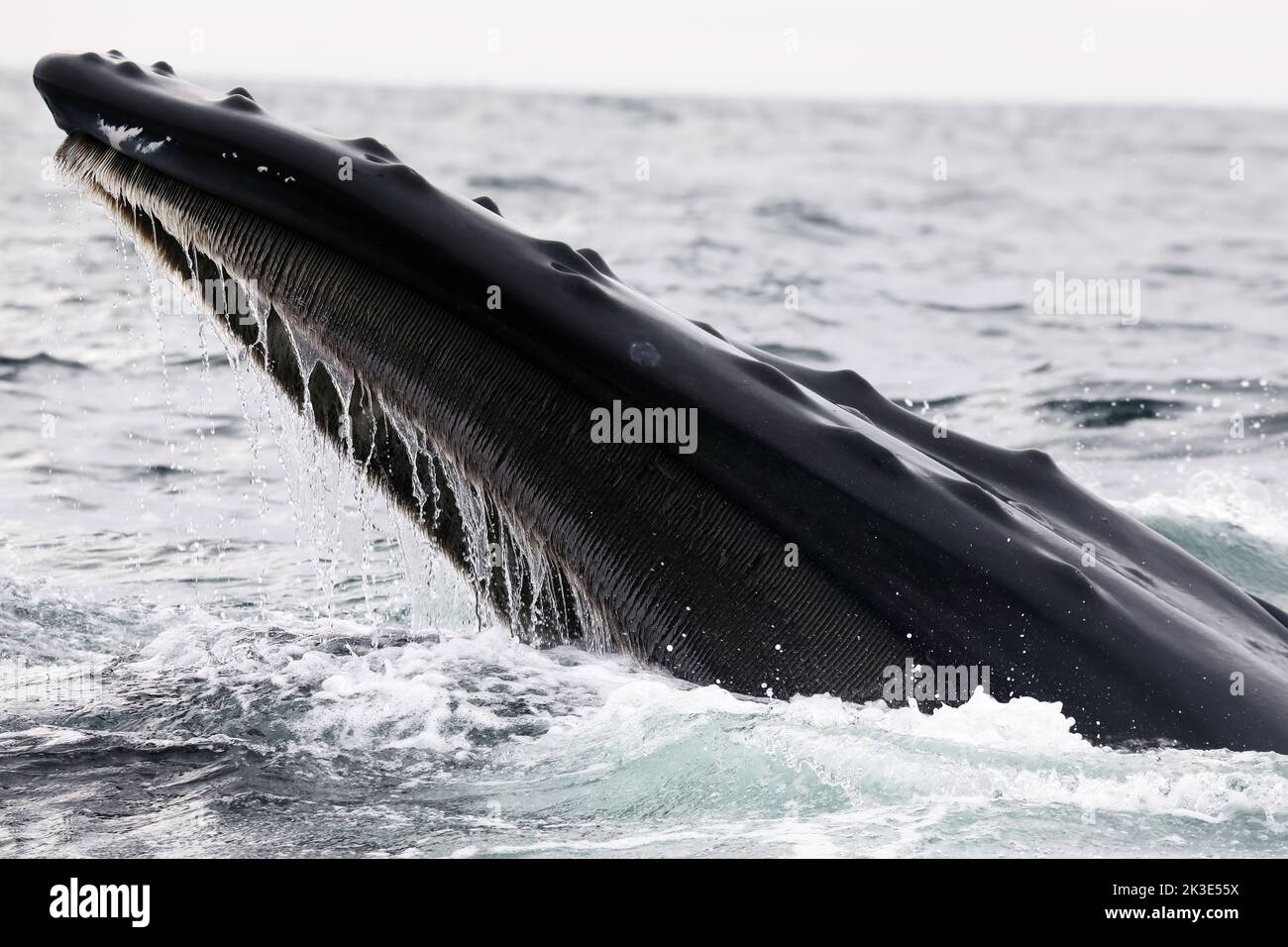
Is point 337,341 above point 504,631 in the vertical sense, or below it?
above

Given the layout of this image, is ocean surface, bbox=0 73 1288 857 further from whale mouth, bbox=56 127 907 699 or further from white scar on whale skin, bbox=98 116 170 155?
white scar on whale skin, bbox=98 116 170 155

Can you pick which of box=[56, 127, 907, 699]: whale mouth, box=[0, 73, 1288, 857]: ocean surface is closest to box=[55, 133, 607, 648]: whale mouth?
box=[56, 127, 907, 699]: whale mouth

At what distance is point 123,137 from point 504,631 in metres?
2.14

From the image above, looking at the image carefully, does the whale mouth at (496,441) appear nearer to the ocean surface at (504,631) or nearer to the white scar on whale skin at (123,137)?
the white scar on whale skin at (123,137)

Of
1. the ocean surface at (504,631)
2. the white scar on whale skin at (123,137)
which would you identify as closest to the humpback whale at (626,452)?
the white scar on whale skin at (123,137)

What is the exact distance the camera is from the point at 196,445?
12328mm

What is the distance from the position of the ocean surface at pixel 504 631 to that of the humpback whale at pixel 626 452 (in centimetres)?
21

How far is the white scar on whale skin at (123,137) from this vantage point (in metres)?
5.03

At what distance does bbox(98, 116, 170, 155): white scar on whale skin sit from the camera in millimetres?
5030

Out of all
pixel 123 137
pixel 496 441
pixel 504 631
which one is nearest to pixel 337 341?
pixel 496 441

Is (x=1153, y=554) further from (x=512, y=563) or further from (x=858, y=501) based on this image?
(x=512, y=563)

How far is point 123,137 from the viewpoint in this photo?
200 inches

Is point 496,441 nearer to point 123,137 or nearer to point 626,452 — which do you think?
point 626,452
